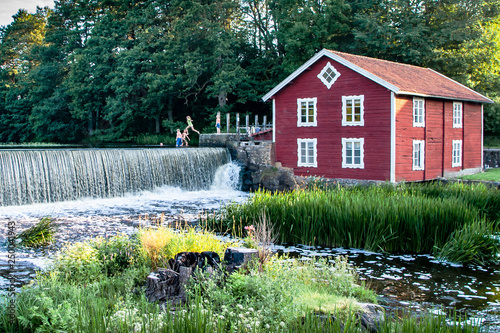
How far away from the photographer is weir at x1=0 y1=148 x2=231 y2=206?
20438 mm

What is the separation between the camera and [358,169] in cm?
2459

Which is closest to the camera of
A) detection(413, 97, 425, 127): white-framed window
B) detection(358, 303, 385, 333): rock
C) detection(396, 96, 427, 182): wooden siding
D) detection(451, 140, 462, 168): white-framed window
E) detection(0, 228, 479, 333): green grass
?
detection(0, 228, 479, 333): green grass

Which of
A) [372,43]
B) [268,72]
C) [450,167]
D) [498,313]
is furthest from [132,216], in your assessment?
[268,72]

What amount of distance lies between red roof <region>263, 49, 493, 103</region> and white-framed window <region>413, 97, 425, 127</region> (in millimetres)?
508

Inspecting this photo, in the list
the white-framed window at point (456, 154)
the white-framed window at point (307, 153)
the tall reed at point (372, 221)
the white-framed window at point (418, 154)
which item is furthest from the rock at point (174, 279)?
the white-framed window at point (456, 154)

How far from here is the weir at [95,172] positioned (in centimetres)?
2044

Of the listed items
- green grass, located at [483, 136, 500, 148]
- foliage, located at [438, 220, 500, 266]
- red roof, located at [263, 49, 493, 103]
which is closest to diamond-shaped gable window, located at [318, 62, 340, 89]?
red roof, located at [263, 49, 493, 103]

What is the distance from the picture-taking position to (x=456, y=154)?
2784 cm

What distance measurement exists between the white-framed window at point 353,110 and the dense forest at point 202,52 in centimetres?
1203

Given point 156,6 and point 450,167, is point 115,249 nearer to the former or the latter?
point 450,167

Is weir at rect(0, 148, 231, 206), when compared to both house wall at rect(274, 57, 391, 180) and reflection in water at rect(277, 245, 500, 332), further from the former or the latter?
reflection in water at rect(277, 245, 500, 332)

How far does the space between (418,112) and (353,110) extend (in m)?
3.19

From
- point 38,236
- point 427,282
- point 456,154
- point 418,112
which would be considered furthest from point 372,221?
point 456,154

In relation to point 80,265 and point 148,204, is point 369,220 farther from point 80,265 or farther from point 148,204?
point 148,204
